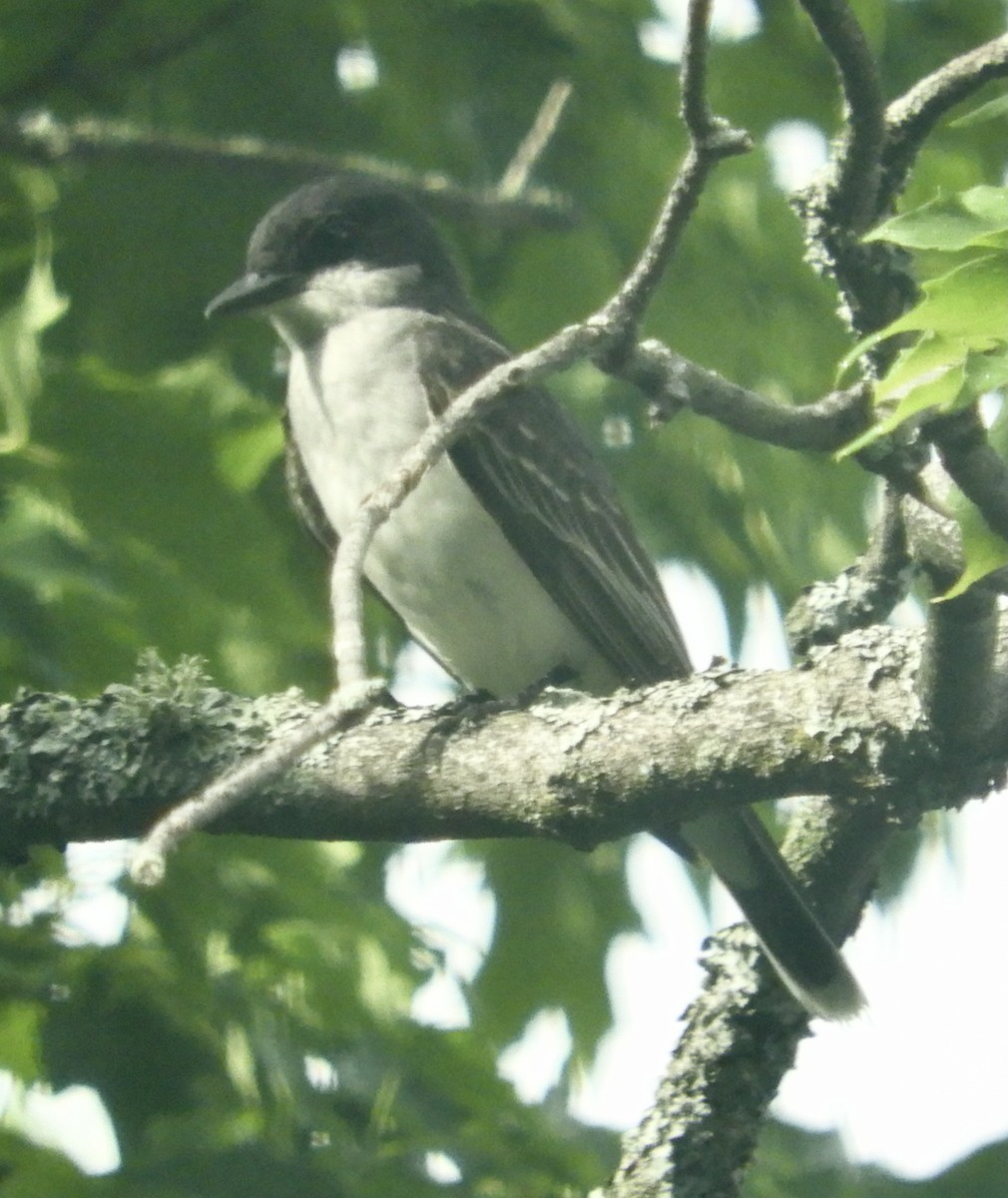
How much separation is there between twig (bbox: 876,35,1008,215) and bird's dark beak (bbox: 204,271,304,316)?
197cm

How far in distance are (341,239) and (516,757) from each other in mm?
2752

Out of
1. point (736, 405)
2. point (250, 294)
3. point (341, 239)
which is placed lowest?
point (736, 405)

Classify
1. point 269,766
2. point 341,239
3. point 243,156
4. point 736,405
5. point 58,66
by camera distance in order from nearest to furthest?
point 269,766 → point 736,405 → point 243,156 → point 58,66 → point 341,239

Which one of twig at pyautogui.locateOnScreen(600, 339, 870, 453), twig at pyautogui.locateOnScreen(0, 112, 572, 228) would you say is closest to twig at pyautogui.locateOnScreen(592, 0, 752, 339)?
twig at pyautogui.locateOnScreen(600, 339, 870, 453)

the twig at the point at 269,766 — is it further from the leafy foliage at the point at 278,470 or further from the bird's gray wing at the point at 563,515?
the bird's gray wing at the point at 563,515

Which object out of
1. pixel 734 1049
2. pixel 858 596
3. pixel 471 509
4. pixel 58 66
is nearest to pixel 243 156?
pixel 58 66

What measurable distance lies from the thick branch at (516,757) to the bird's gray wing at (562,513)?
116 cm

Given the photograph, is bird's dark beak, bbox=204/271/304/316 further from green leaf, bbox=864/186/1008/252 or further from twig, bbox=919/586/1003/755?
green leaf, bbox=864/186/1008/252

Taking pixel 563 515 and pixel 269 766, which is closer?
pixel 269 766

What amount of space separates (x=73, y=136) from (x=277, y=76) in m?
0.54

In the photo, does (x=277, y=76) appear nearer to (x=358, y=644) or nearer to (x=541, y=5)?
(x=541, y=5)

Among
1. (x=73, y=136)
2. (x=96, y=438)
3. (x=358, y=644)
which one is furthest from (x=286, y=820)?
(x=73, y=136)

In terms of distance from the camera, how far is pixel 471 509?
473 cm

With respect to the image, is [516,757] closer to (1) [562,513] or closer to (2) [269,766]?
(2) [269,766]
